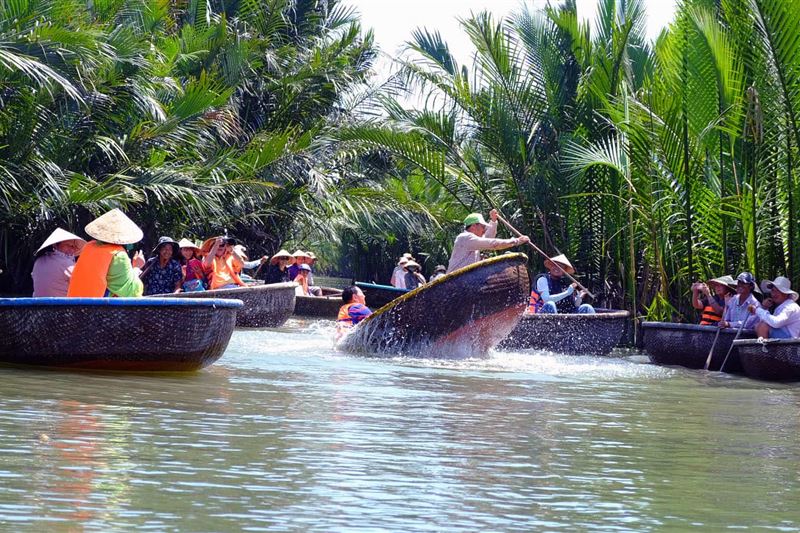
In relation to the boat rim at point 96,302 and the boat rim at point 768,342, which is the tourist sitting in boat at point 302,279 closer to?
the boat rim at point 768,342

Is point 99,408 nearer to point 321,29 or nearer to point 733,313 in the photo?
point 733,313

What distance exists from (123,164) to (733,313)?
11.2 metres

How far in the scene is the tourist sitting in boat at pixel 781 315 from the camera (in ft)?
38.7

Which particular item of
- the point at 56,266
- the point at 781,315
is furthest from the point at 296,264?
the point at 56,266

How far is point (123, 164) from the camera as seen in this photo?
2083cm

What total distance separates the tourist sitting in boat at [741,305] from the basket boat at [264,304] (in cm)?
632

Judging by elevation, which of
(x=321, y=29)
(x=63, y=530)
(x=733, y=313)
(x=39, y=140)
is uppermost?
(x=321, y=29)

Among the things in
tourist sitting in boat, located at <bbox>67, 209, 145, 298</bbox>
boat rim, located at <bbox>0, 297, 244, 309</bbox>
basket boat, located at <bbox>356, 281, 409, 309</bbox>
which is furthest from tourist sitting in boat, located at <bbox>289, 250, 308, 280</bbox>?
boat rim, located at <bbox>0, 297, 244, 309</bbox>

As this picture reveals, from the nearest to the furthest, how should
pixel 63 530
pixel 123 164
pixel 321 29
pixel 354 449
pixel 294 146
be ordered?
pixel 63 530 < pixel 354 449 < pixel 123 164 < pixel 294 146 < pixel 321 29

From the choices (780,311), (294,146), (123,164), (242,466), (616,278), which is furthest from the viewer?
(294,146)

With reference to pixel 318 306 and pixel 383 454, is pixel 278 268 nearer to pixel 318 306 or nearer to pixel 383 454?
pixel 318 306

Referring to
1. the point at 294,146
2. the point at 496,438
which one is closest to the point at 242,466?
the point at 496,438

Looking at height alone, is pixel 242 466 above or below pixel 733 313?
below

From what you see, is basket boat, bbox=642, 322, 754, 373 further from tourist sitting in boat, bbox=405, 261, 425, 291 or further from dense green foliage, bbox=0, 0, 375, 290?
tourist sitting in boat, bbox=405, 261, 425, 291
